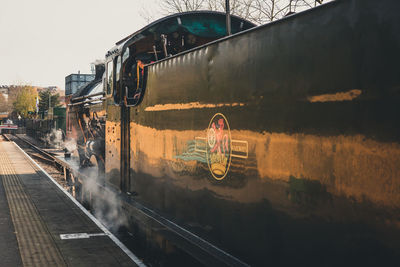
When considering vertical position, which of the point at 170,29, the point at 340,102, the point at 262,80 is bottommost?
the point at 340,102

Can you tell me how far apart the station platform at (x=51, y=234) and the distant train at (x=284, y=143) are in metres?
1.29

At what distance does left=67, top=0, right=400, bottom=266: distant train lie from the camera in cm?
188

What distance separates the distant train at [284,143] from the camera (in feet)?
6.17

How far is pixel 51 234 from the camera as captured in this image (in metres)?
6.26

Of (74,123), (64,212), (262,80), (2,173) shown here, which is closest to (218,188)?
(262,80)

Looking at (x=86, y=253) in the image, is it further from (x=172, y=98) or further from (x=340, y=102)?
(x=340, y=102)

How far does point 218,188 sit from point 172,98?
1210 millimetres

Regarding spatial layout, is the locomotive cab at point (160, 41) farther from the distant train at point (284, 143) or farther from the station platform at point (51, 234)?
the station platform at point (51, 234)

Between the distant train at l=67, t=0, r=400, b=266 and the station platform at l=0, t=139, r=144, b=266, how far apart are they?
1293 millimetres

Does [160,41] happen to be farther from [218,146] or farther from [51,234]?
[51,234]

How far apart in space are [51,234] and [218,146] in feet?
13.8

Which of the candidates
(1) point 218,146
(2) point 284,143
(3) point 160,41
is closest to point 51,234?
(3) point 160,41

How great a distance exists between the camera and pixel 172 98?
13.4 feet

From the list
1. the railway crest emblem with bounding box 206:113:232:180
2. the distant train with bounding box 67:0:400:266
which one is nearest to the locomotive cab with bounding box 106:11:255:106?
the distant train with bounding box 67:0:400:266
